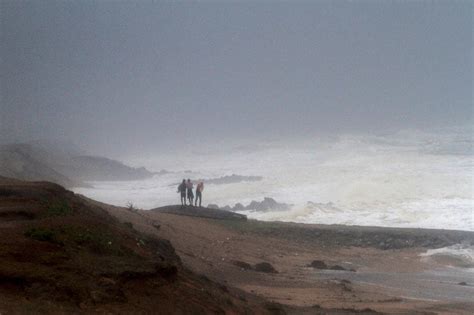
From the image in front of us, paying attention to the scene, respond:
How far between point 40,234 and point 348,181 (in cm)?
3128

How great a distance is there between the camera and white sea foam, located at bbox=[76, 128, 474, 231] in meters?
27.3

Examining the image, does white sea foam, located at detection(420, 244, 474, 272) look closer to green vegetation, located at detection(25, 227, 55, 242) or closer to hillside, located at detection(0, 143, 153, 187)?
green vegetation, located at detection(25, 227, 55, 242)

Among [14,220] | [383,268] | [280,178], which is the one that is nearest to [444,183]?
[280,178]

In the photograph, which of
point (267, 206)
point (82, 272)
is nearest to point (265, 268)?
point (82, 272)

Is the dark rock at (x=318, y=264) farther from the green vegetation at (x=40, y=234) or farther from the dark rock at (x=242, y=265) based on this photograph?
the green vegetation at (x=40, y=234)

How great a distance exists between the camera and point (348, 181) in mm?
36594

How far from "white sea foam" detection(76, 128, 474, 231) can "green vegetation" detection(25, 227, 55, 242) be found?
65.1 feet

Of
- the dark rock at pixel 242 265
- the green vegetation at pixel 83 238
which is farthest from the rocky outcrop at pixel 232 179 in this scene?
the green vegetation at pixel 83 238

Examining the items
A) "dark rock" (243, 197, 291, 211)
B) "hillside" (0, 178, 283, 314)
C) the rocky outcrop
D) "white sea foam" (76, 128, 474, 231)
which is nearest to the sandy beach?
"hillside" (0, 178, 283, 314)

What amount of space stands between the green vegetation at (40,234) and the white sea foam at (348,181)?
19.8 metres

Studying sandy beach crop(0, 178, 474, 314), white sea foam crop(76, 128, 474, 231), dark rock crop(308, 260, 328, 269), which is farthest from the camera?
white sea foam crop(76, 128, 474, 231)

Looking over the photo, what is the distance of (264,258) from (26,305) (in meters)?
11.6

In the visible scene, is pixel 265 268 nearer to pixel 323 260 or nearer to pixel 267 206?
pixel 323 260

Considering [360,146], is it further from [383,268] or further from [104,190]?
[383,268]
